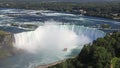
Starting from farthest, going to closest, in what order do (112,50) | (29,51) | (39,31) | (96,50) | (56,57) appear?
(39,31), (29,51), (56,57), (112,50), (96,50)

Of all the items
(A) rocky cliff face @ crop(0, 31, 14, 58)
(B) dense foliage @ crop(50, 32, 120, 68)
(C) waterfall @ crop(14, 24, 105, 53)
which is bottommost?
(C) waterfall @ crop(14, 24, 105, 53)

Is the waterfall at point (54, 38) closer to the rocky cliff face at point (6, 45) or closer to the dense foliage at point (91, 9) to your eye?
the rocky cliff face at point (6, 45)

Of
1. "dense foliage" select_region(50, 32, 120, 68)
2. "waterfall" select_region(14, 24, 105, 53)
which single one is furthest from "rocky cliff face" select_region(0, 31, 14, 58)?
"dense foliage" select_region(50, 32, 120, 68)

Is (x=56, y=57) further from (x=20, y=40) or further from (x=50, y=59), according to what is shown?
(x=20, y=40)

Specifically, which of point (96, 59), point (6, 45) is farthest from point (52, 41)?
point (96, 59)

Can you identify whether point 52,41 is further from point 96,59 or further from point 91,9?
point 91,9

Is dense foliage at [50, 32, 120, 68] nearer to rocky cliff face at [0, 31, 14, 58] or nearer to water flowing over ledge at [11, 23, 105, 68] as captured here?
water flowing over ledge at [11, 23, 105, 68]

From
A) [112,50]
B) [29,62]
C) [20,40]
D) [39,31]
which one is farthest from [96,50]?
[39,31]
